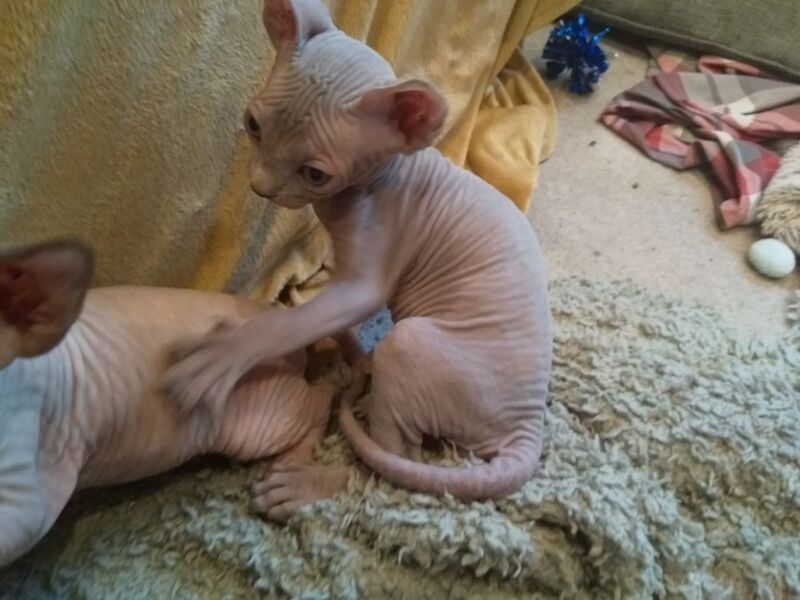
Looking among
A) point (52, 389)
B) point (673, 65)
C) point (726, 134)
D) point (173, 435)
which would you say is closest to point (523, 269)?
point (173, 435)

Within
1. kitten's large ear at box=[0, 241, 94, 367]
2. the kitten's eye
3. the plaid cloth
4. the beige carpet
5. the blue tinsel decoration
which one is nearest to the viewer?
kitten's large ear at box=[0, 241, 94, 367]

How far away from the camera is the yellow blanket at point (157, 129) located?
1.00 meters

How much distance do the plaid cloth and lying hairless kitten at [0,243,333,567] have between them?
104 centimetres

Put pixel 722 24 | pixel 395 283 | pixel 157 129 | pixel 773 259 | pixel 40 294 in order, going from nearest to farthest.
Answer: pixel 40 294 < pixel 157 129 < pixel 395 283 < pixel 773 259 < pixel 722 24

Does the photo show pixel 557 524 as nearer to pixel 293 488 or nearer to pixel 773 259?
pixel 293 488

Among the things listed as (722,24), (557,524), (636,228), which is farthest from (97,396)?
(722,24)

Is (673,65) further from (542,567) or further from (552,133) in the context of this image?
(542,567)

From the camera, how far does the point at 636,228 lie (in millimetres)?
1871

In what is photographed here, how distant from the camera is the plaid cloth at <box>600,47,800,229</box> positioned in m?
1.92

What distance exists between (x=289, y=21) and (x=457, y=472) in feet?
2.00


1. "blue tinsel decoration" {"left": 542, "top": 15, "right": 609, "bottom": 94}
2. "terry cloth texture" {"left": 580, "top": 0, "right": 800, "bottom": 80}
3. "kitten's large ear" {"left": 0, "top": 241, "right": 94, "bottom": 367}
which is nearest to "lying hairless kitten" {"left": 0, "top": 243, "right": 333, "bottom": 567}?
"kitten's large ear" {"left": 0, "top": 241, "right": 94, "bottom": 367}

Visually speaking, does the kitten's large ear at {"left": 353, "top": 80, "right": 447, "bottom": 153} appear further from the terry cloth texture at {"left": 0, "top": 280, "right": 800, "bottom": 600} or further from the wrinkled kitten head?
the terry cloth texture at {"left": 0, "top": 280, "right": 800, "bottom": 600}

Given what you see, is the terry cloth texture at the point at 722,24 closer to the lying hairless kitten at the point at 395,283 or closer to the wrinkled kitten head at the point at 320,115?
the lying hairless kitten at the point at 395,283

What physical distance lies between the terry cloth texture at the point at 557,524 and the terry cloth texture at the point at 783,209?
1.57ft
